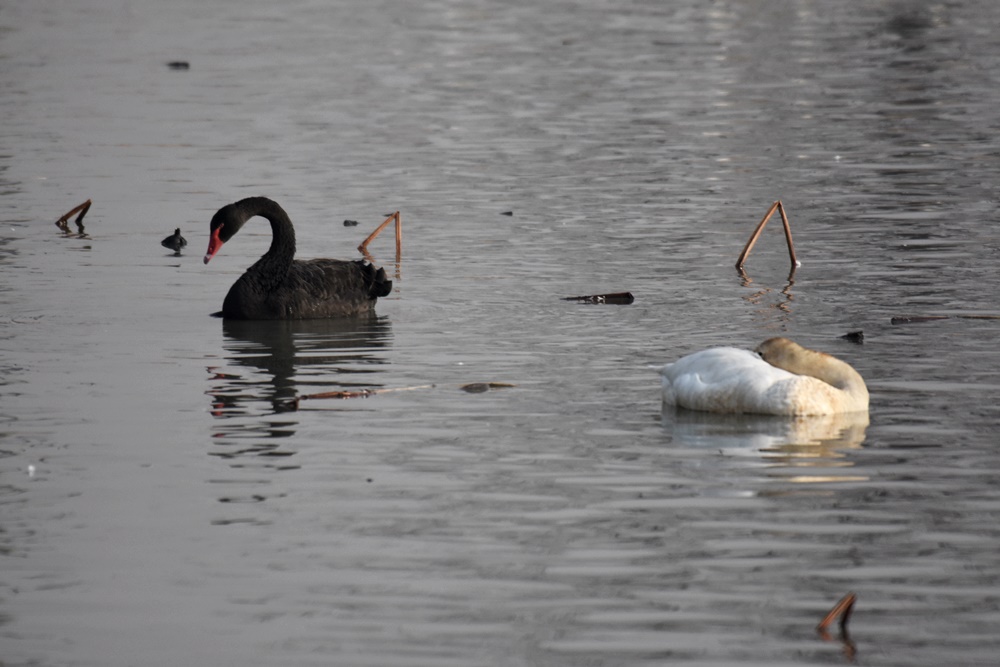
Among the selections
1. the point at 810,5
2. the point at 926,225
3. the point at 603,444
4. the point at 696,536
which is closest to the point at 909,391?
the point at 603,444

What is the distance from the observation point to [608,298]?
16344mm

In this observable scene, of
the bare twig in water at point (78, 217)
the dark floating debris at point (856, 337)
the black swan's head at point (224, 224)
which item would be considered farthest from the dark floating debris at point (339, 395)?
the bare twig in water at point (78, 217)

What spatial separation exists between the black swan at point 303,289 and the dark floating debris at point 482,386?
3.95m

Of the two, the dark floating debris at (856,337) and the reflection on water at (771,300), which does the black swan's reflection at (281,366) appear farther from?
the dark floating debris at (856,337)

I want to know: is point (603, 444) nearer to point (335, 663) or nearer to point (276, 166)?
point (335, 663)

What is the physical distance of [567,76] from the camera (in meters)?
37.3

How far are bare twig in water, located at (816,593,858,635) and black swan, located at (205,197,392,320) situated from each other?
365 inches

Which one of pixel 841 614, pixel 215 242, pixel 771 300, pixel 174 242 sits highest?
pixel 215 242

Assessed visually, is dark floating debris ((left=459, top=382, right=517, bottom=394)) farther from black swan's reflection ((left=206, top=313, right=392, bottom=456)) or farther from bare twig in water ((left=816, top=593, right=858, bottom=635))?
bare twig in water ((left=816, top=593, right=858, bottom=635))

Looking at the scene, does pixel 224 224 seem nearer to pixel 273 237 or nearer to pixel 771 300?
pixel 273 237

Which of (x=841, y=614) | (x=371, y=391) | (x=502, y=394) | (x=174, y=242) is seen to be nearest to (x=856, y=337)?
(x=502, y=394)

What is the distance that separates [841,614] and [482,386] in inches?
208

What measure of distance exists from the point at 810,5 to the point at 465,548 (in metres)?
48.6

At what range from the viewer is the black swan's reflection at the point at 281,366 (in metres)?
12.1
